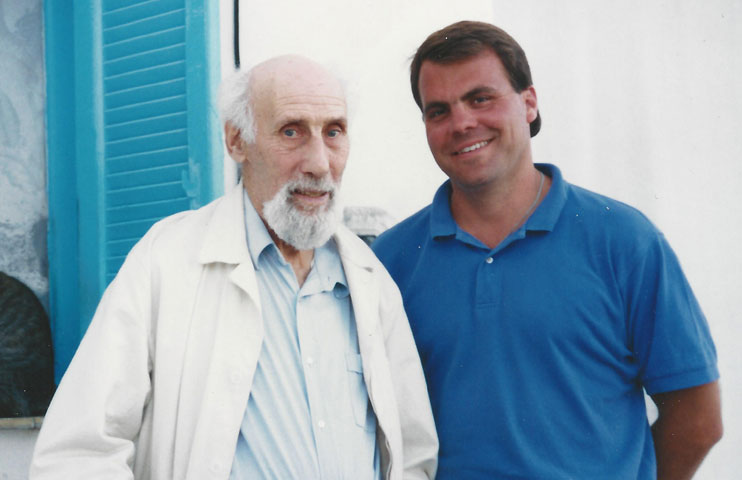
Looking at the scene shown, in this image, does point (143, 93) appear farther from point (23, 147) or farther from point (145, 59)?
point (23, 147)

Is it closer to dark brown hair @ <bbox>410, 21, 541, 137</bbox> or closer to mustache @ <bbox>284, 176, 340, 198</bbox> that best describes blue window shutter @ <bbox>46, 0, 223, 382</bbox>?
mustache @ <bbox>284, 176, 340, 198</bbox>

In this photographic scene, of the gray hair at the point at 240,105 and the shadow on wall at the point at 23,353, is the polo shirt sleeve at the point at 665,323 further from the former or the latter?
the shadow on wall at the point at 23,353

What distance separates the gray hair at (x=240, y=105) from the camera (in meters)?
1.92

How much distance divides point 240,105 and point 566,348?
3.43 feet

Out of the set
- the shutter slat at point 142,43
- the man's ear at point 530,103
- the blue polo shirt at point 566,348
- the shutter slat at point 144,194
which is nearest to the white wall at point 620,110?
the shutter slat at point 142,43

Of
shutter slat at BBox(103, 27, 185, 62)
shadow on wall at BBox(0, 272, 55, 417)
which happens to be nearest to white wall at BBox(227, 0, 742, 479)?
shutter slat at BBox(103, 27, 185, 62)

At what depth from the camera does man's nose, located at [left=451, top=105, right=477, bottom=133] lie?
6.62 feet

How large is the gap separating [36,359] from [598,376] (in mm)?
2077

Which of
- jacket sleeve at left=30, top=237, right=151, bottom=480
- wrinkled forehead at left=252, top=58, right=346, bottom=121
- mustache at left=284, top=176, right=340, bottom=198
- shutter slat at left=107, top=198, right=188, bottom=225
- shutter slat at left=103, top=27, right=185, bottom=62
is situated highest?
shutter slat at left=103, top=27, right=185, bottom=62

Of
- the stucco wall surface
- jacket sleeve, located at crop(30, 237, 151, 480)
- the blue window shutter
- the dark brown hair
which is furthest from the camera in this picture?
the stucco wall surface

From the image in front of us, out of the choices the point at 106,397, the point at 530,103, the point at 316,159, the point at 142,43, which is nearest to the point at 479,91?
the point at 530,103

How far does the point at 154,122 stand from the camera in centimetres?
264

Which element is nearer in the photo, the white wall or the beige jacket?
the beige jacket

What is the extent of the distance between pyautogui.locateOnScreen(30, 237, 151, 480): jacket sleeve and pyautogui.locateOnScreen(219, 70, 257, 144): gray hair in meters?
0.48
